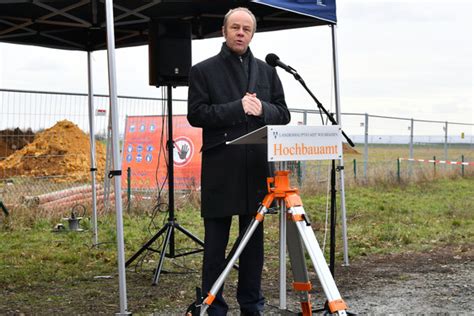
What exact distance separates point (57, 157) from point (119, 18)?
5653mm

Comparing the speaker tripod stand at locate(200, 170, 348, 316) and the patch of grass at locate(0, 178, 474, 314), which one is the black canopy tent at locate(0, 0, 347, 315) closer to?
the patch of grass at locate(0, 178, 474, 314)

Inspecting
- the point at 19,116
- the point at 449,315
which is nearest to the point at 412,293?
the point at 449,315

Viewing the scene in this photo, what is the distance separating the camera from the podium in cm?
383

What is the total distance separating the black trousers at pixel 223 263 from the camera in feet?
14.8

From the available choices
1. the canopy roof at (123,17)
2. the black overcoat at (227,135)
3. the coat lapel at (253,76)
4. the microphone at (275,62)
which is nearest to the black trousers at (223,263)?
the black overcoat at (227,135)

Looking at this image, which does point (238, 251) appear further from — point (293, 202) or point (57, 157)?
point (57, 157)

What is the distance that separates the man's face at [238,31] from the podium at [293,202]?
0.75 metres

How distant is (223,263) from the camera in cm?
454

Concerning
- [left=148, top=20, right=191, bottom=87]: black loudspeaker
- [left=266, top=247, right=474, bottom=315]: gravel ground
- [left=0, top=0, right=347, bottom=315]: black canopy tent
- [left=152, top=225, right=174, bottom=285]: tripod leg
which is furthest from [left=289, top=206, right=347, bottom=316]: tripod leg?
[left=148, top=20, right=191, bottom=87]: black loudspeaker

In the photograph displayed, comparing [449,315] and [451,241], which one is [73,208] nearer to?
[451,241]

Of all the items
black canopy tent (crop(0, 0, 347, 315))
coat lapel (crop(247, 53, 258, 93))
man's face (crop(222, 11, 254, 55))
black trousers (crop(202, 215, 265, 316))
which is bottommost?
black trousers (crop(202, 215, 265, 316))

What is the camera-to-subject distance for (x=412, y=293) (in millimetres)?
6285

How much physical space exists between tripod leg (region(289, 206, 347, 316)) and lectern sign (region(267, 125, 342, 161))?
310 mm

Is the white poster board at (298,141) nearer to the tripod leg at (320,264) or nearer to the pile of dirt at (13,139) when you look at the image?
the tripod leg at (320,264)
